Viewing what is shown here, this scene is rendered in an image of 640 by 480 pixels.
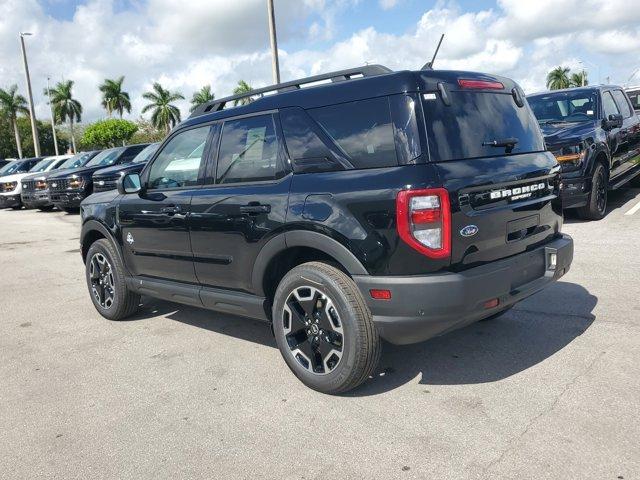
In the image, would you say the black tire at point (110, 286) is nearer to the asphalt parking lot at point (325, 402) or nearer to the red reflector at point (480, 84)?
the asphalt parking lot at point (325, 402)

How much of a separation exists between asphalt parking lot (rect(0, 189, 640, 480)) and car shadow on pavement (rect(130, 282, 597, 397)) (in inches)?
0.6

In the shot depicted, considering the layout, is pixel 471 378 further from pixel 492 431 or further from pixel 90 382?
pixel 90 382

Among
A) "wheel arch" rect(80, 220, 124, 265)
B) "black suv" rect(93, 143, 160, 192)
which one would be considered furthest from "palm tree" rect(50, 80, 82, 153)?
"wheel arch" rect(80, 220, 124, 265)

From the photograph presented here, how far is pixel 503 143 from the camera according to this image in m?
3.50

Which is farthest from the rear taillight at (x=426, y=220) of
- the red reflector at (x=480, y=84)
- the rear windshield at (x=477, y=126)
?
the red reflector at (x=480, y=84)

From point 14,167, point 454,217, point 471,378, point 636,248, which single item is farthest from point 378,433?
point 14,167

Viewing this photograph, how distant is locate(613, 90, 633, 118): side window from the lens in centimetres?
949

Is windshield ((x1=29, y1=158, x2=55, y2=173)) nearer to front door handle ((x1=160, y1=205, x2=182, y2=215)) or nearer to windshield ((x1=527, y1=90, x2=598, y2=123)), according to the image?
windshield ((x1=527, y1=90, x2=598, y2=123))

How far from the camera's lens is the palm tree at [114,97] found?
214 ft

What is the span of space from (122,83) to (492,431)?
7021 cm

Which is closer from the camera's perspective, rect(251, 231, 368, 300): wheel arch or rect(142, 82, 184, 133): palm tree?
rect(251, 231, 368, 300): wheel arch

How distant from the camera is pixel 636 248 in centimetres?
652

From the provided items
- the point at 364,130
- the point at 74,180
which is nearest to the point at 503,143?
the point at 364,130

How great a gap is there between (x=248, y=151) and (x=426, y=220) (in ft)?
4.98
